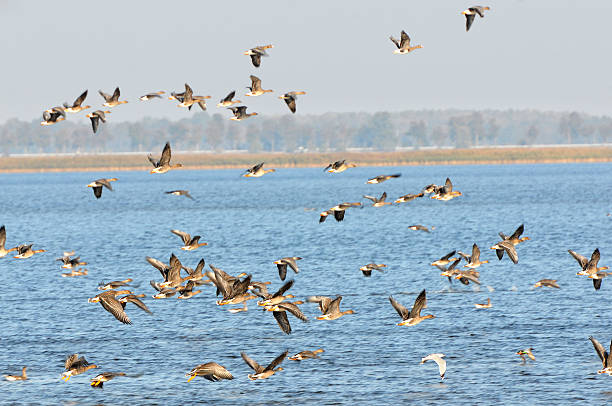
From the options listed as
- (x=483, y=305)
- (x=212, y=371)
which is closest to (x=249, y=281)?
(x=212, y=371)

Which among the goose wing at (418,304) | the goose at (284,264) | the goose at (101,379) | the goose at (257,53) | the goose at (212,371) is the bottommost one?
the goose at (101,379)

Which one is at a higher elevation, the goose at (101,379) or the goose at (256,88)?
the goose at (256,88)

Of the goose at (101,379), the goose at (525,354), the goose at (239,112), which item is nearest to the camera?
the goose at (101,379)

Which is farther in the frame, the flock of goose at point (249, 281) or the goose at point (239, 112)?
the goose at point (239, 112)

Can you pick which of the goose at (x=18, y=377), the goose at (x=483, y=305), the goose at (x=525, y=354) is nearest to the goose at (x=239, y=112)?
the goose at (x=18, y=377)

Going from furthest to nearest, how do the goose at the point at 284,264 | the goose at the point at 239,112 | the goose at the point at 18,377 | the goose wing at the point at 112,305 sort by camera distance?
the goose at the point at 239,112 < the goose at the point at 18,377 < the goose at the point at 284,264 < the goose wing at the point at 112,305

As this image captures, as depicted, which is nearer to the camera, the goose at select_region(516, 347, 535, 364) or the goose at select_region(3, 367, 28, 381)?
the goose at select_region(3, 367, 28, 381)

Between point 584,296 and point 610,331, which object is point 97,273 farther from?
point 610,331

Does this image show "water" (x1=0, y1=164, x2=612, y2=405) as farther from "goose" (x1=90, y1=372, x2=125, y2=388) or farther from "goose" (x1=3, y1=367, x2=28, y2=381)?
"goose" (x1=3, y1=367, x2=28, y2=381)

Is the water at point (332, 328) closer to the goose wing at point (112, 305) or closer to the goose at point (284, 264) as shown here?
the goose at point (284, 264)

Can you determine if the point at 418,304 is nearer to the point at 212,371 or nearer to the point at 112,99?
the point at 212,371

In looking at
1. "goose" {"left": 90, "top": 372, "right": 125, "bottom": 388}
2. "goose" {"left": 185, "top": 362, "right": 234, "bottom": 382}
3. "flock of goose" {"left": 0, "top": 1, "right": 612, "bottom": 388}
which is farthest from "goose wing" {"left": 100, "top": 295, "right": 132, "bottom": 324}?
"goose" {"left": 90, "top": 372, "right": 125, "bottom": 388}

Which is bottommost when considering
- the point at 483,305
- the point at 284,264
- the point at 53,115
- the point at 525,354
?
the point at 483,305

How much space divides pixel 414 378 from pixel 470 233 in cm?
6359
